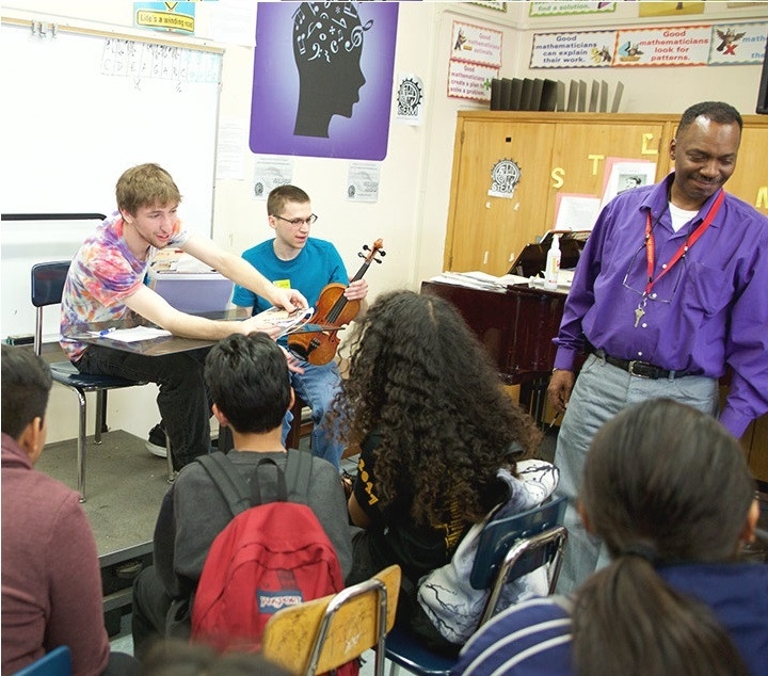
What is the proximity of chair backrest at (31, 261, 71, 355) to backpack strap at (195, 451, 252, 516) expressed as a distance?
190cm

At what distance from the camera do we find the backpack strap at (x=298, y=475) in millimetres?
1717

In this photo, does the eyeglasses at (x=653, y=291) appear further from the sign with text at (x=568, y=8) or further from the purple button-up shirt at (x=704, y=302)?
the sign with text at (x=568, y=8)

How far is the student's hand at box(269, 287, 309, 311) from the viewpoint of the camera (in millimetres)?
3307

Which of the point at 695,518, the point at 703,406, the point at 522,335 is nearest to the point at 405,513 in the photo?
Answer: the point at 695,518

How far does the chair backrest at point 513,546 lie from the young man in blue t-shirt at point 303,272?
5.42 feet

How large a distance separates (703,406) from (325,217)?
280 cm

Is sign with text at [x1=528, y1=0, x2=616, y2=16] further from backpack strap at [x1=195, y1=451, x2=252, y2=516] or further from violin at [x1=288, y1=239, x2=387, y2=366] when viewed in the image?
backpack strap at [x1=195, y1=451, x2=252, y2=516]

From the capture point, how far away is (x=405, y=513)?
6.26 ft

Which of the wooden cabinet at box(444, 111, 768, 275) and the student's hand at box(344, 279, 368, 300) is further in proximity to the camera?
the wooden cabinet at box(444, 111, 768, 275)

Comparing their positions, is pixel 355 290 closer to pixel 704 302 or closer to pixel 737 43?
pixel 704 302

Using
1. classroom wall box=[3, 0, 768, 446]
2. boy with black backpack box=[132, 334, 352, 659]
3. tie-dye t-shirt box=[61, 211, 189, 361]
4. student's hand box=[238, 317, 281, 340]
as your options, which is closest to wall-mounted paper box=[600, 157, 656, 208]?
classroom wall box=[3, 0, 768, 446]

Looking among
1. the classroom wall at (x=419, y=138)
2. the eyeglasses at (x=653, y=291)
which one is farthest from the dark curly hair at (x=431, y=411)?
the classroom wall at (x=419, y=138)

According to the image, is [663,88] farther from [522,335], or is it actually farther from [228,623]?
[228,623]

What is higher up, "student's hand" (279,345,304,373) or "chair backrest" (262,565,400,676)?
"student's hand" (279,345,304,373)
